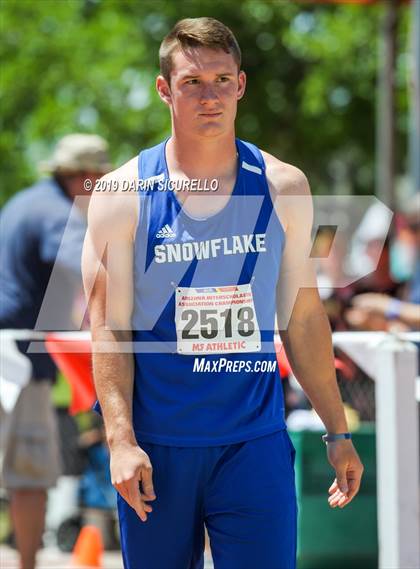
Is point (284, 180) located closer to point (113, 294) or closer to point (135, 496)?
point (113, 294)

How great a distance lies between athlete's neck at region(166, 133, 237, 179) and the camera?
3.41m

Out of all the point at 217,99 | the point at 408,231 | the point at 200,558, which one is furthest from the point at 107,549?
the point at 217,99

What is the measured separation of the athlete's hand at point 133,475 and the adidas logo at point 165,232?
59 cm

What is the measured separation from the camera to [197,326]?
334cm

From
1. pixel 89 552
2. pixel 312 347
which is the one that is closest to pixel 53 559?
pixel 89 552

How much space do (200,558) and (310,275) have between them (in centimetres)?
90

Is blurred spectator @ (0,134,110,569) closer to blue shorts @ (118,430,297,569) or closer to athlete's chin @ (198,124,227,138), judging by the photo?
athlete's chin @ (198,124,227,138)

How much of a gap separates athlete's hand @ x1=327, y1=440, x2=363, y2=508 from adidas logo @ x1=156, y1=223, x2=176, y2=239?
833 millimetres

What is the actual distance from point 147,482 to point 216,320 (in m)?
0.51

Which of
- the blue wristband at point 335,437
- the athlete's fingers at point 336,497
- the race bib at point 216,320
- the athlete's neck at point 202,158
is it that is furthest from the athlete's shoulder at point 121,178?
the athlete's fingers at point 336,497

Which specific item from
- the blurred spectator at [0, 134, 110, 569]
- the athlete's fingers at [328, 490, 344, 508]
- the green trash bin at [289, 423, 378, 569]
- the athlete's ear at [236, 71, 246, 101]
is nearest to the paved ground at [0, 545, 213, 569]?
the green trash bin at [289, 423, 378, 569]

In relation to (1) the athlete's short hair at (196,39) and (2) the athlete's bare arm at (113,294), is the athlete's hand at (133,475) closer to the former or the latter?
(2) the athlete's bare arm at (113,294)

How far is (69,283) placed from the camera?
594cm
